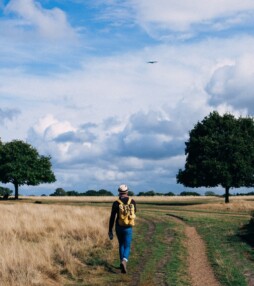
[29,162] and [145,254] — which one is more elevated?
[29,162]

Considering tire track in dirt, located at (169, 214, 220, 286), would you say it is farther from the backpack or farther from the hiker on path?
the backpack

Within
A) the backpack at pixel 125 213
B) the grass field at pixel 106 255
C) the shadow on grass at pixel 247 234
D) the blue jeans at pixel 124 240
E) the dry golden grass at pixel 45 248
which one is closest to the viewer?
the dry golden grass at pixel 45 248

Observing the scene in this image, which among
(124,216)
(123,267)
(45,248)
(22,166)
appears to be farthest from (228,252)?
(22,166)

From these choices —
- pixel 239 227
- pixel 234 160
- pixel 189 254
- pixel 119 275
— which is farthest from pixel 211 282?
pixel 234 160

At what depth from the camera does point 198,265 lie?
15094 millimetres

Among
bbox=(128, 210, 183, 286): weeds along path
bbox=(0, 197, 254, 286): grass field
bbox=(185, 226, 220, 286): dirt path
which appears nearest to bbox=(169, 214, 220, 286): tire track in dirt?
bbox=(185, 226, 220, 286): dirt path

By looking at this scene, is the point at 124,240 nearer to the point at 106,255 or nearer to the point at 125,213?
the point at 125,213

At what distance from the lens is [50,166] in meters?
82.9

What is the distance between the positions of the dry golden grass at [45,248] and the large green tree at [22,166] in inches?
2049

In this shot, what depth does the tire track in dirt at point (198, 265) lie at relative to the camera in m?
12.9

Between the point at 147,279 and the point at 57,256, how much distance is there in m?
4.18

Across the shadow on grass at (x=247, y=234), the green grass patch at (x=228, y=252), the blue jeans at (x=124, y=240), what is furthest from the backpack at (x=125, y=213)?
the shadow on grass at (x=247, y=234)

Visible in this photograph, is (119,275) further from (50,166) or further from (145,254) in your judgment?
(50,166)

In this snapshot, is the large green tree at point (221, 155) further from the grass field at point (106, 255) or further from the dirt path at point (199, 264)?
the dirt path at point (199, 264)
